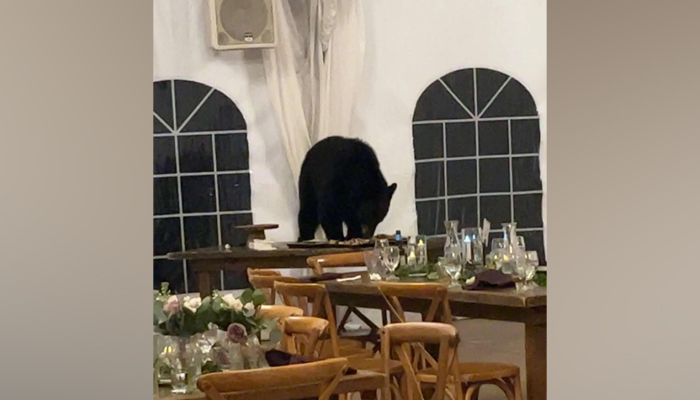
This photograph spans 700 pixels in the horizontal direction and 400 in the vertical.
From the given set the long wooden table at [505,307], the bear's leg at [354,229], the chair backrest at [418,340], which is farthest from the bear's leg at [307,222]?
the chair backrest at [418,340]

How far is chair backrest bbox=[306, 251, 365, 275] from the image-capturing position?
17.8ft

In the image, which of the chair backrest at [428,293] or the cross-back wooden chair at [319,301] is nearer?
the chair backrest at [428,293]

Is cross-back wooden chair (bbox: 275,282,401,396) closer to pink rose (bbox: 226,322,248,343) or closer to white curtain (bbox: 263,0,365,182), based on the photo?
pink rose (bbox: 226,322,248,343)

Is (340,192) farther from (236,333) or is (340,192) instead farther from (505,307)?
(236,333)

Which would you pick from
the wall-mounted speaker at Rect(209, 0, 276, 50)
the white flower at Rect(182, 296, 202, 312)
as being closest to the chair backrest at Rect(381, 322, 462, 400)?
the white flower at Rect(182, 296, 202, 312)

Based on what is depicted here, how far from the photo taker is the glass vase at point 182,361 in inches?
105

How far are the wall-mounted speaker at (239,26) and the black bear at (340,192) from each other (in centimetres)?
89

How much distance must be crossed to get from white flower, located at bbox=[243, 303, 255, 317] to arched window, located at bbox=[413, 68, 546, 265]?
4975 millimetres

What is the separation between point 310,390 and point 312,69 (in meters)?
5.30

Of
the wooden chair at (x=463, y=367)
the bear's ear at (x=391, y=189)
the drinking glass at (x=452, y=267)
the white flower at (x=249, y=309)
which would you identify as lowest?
the wooden chair at (x=463, y=367)

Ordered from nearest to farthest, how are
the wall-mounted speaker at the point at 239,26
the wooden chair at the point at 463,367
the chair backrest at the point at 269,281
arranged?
the wooden chair at the point at 463,367, the chair backrest at the point at 269,281, the wall-mounted speaker at the point at 239,26

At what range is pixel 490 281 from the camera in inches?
164

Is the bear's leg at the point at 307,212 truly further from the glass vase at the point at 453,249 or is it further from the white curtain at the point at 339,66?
the glass vase at the point at 453,249
